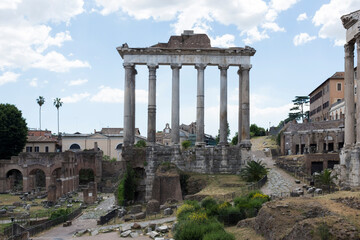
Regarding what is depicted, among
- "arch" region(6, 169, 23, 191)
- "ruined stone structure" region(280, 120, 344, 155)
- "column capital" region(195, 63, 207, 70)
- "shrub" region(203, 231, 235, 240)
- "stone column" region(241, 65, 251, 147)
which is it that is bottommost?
"arch" region(6, 169, 23, 191)

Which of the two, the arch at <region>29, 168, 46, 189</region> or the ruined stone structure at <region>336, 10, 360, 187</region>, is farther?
the arch at <region>29, 168, 46, 189</region>

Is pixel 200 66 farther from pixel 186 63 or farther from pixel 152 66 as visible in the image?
pixel 152 66

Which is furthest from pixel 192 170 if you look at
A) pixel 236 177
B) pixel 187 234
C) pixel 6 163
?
pixel 6 163

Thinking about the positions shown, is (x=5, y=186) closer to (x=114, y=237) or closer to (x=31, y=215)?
(x=31, y=215)

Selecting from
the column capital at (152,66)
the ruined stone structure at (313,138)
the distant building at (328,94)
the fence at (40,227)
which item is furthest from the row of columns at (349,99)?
the distant building at (328,94)

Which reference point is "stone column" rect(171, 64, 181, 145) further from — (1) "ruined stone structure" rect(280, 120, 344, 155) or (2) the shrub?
(1) "ruined stone structure" rect(280, 120, 344, 155)

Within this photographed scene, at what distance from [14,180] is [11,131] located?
7.93 m

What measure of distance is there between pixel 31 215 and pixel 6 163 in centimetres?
2611

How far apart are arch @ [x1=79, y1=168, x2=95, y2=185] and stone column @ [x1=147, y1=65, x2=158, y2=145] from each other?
102 ft

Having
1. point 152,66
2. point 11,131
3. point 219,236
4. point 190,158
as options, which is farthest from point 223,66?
point 11,131

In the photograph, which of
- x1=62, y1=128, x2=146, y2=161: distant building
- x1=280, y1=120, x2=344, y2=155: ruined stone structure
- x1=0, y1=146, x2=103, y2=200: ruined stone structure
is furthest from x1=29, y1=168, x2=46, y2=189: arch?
x1=280, y1=120, x2=344, y2=155: ruined stone structure

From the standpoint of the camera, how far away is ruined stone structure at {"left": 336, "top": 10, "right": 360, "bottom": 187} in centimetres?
2612

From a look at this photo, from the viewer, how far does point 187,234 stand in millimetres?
15781

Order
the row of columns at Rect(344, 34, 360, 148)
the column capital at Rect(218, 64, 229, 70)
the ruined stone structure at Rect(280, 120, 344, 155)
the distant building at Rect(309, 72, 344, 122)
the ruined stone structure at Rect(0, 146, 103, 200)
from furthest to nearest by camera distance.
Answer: the distant building at Rect(309, 72, 344, 122) → the ruined stone structure at Rect(0, 146, 103, 200) → the ruined stone structure at Rect(280, 120, 344, 155) → the column capital at Rect(218, 64, 229, 70) → the row of columns at Rect(344, 34, 360, 148)
